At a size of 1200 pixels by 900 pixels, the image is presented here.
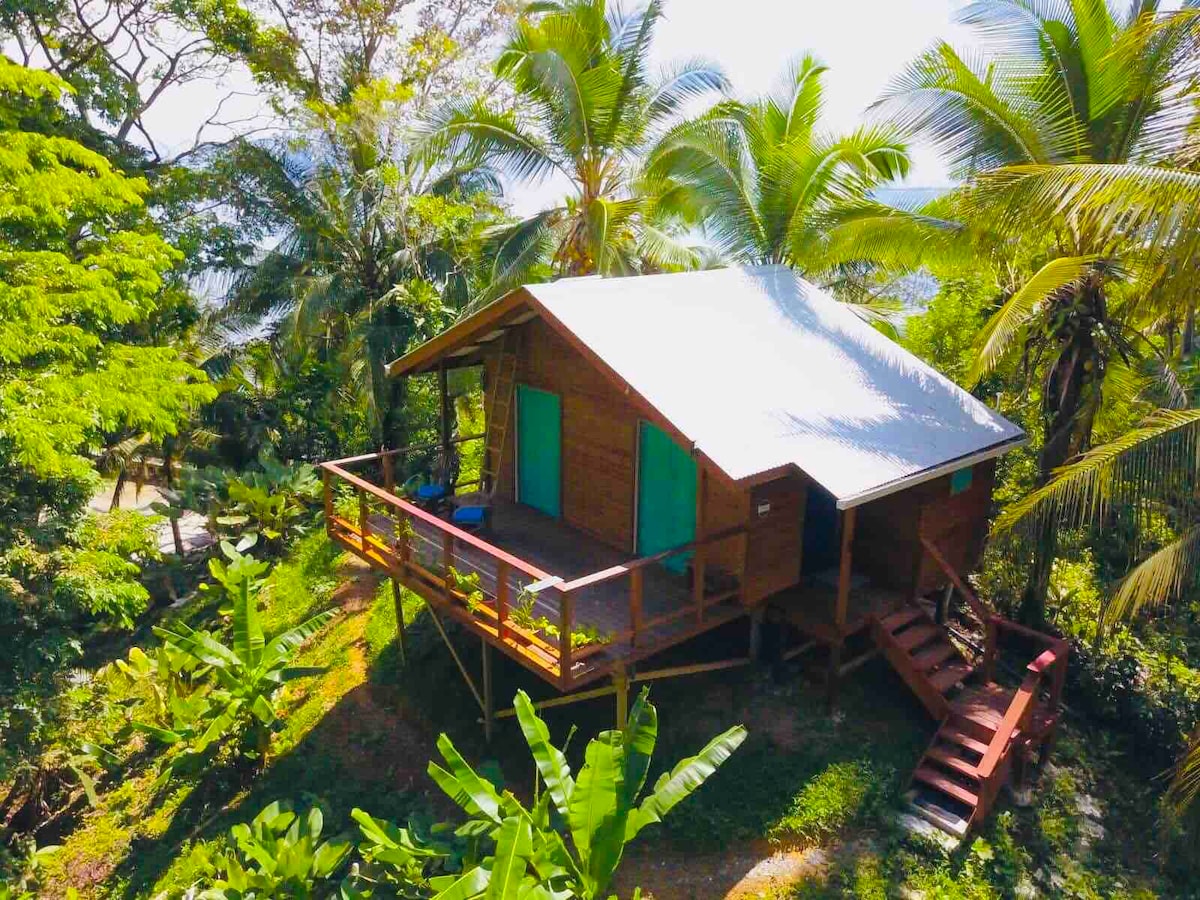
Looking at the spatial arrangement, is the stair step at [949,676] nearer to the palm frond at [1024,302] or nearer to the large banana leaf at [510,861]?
the palm frond at [1024,302]

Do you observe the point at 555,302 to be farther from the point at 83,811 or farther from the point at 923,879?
the point at 83,811

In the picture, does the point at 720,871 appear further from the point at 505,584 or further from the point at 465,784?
the point at 505,584

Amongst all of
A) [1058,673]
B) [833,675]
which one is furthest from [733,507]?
[1058,673]

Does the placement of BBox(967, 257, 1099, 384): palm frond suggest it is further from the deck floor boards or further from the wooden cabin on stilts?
the deck floor boards

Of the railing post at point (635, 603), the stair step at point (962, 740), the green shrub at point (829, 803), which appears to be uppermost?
the railing post at point (635, 603)

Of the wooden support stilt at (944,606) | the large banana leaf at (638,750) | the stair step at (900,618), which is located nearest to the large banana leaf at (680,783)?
the large banana leaf at (638,750)

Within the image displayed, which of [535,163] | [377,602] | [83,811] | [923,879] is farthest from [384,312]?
[923,879]
